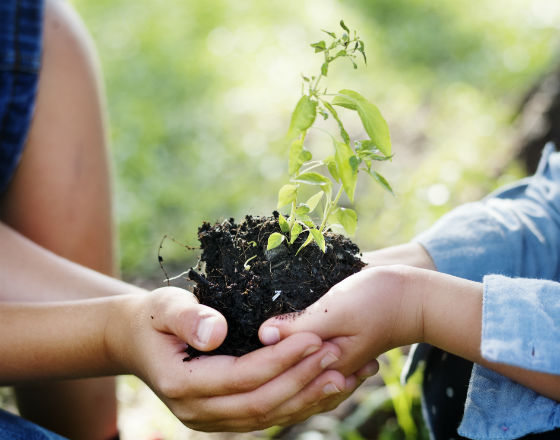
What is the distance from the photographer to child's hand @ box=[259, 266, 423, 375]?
130 cm

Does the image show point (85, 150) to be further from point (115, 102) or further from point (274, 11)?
point (274, 11)

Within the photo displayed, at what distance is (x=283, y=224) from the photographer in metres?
1.46

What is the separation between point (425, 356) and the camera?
1921mm

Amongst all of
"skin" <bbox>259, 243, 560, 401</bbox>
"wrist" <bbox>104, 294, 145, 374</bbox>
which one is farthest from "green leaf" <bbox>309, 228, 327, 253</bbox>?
"wrist" <bbox>104, 294, 145, 374</bbox>

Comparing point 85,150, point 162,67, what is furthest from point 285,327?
point 162,67

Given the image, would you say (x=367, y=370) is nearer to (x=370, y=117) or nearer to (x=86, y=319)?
(x=370, y=117)

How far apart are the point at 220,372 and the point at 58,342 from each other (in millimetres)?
563

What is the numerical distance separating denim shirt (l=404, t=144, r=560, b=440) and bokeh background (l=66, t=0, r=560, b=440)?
845 mm

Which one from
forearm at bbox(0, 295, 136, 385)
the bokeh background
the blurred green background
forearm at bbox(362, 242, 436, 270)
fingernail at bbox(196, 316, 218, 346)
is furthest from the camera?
the blurred green background

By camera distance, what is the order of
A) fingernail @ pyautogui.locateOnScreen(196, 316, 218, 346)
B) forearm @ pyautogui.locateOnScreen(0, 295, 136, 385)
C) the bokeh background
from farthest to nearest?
the bokeh background
forearm @ pyautogui.locateOnScreen(0, 295, 136, 385)
fingernail @ pyautogui.locateOnScreen(196, 316, 218, 346)

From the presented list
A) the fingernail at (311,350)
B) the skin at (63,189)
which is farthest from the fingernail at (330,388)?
the skin at (63,189)

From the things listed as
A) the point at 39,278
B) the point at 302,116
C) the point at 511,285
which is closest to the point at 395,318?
the point at 511,285

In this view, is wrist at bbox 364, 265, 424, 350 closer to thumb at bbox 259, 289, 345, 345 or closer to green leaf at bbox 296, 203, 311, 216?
thumb at bbox 259, 289, 345, 345

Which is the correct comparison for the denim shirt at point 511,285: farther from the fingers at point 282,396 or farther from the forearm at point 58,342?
the forearm at point 58,342
